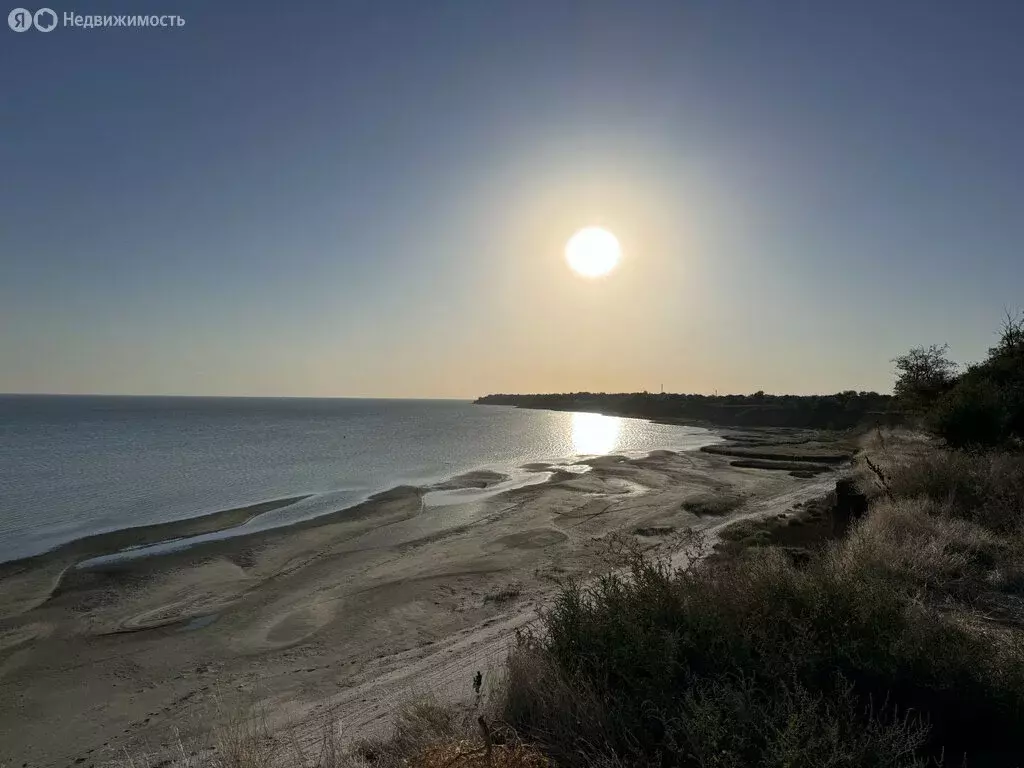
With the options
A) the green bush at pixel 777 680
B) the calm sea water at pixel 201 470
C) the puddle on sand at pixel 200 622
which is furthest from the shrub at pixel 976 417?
the puddle on sand at pixel 200 622

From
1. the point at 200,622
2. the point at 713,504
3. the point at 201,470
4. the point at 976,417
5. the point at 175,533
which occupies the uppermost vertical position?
the point at 976,417

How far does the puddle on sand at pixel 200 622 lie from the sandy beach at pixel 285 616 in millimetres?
55

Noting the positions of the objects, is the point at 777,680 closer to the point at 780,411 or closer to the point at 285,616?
the point at 285,616

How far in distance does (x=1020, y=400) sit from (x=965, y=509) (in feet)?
37.9

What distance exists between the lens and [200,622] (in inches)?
542

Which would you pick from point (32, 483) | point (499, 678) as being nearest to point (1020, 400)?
point (499, 678)

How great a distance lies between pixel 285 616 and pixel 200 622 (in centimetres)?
201

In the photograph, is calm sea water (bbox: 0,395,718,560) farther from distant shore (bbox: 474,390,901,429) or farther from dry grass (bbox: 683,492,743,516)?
distant shore (bbox: 474,390,901,429)

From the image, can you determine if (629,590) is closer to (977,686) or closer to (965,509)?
(977,686)

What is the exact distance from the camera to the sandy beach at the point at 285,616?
9.20 m

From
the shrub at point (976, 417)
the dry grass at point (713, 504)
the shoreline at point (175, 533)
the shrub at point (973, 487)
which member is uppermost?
the shrub at point (976, 417)

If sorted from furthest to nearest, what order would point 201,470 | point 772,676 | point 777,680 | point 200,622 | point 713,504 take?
point 201,470, point 713,504, point 200,622, point 777,680, point 772,676

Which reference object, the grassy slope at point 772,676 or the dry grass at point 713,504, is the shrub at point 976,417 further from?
the grassy slope at point 772,676

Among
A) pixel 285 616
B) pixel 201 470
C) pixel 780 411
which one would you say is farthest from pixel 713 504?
pixel 780 411
